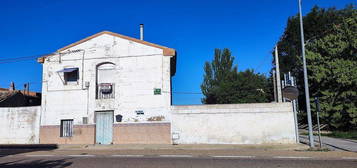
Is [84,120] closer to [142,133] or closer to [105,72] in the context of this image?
[105,72]

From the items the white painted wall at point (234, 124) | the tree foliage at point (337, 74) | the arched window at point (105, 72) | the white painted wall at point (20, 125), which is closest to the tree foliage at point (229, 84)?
the tree foliage at point (337, 74)

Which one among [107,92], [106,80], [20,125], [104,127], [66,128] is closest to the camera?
[104,127]

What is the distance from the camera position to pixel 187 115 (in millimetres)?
17250

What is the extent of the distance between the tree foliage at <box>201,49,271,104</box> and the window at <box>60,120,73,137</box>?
2270cm

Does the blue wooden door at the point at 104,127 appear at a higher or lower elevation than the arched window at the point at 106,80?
lower

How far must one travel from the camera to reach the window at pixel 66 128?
61.3ft

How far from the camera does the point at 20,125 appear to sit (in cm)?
1942

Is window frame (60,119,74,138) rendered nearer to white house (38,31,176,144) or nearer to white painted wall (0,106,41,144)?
white house (38,31,176,144)

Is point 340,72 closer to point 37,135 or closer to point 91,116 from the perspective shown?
point 91,116

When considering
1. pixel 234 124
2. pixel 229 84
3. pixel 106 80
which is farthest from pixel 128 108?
pixel 229 84

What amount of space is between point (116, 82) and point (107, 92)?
927 mm

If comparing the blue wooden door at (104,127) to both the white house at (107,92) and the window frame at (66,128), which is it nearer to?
the white house at (107,92)

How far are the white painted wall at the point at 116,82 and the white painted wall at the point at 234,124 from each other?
4.89 feet

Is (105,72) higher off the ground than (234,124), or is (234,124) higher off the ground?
(105,72)
